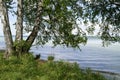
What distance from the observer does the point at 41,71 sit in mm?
18250

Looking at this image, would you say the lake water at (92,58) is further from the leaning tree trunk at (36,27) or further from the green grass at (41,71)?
the green grass at (41,71)

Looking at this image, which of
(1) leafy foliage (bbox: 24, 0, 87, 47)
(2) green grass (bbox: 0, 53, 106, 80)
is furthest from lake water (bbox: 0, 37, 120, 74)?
(2) green grass (bbox: 0, 53, 106, 80)

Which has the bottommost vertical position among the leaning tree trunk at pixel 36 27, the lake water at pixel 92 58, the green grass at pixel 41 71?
the lake water at pixel 92 58

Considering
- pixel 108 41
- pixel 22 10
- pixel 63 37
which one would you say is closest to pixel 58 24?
pixel 63 37

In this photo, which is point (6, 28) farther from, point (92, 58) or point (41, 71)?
point (92, 58)

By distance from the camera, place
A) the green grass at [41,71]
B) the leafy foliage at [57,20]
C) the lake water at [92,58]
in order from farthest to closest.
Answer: the lake water at [92,58] < the leafy foliage at [57,20] < the green grass at [41,71]

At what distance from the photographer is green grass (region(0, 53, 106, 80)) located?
17.3 metres

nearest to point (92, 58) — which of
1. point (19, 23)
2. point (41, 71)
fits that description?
point (19, 23)

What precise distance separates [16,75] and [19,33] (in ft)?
25.4

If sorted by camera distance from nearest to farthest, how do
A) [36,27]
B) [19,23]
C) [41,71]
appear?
[41,71] < [19,23] < [36,27]

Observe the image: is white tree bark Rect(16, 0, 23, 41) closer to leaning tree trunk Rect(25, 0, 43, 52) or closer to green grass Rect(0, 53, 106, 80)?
leaning tree trunk Rect(25, 0, 43, 52)

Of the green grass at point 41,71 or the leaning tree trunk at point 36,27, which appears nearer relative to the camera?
the green grass at point 41,71

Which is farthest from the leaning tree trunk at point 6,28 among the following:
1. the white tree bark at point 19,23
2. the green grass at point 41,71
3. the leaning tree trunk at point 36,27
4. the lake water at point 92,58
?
the green grass at point 41,71

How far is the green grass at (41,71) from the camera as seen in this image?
56.9 feet
